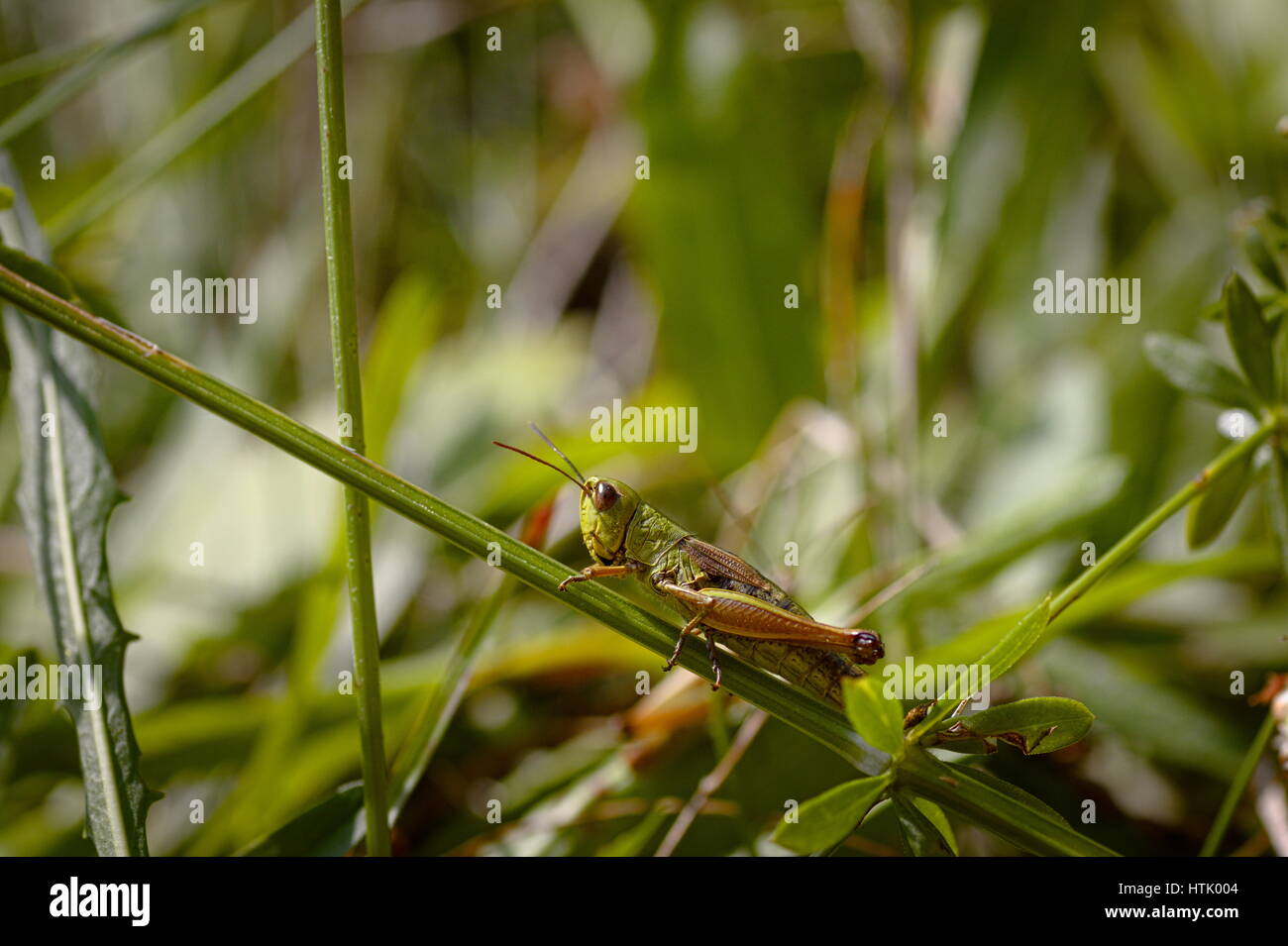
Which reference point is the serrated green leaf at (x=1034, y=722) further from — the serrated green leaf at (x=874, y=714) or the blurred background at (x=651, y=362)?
the blurred background at (x=651, y=362)

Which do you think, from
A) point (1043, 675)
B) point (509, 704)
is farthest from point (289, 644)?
point (1043, 675)

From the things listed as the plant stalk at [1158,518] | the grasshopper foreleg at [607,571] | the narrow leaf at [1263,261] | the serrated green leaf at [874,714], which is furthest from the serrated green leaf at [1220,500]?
the grasshopper foreleg at [607,571]

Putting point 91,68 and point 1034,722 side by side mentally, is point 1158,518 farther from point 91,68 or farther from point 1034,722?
point 91,68

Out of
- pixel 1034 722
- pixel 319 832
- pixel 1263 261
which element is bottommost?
pixel 319 832

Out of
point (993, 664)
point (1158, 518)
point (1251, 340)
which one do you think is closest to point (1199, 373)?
point (1251, 340)

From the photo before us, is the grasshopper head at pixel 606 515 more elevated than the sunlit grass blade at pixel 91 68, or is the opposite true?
the sunlit grass blade at pixel 91 68

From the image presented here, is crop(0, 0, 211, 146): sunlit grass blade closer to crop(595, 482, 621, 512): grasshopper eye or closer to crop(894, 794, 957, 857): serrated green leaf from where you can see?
crop(595, 482, 621, 512): grasshopper eye
